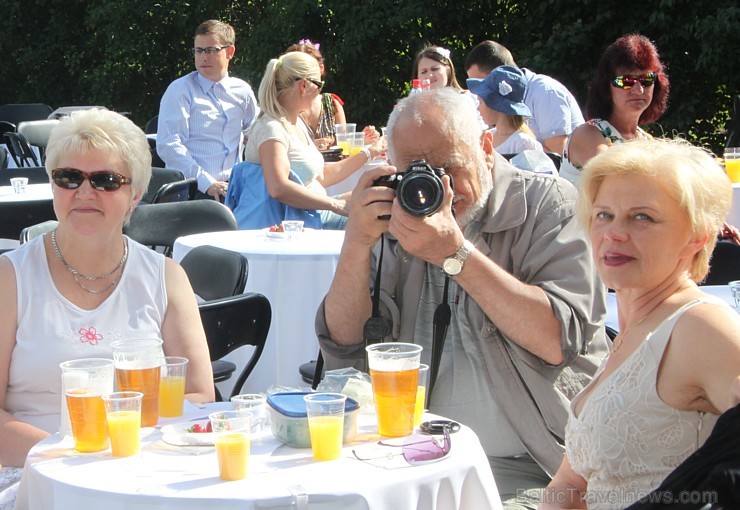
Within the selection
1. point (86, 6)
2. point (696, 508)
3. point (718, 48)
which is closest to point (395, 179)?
point (696, 508)

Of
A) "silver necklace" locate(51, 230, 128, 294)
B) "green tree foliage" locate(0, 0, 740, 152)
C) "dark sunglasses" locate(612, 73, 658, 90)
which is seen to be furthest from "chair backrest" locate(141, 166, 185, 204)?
"green tree foliage" locate(0, 0, 740, 152)

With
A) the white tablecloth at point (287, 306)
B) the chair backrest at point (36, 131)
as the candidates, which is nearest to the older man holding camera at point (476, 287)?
the white tablecloth at point (287, 306)

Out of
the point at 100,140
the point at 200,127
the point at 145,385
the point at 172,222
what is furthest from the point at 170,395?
the point at 200,127

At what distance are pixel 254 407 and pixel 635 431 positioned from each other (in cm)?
89

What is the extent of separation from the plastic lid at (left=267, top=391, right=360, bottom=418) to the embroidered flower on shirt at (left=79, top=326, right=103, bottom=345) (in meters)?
0.74

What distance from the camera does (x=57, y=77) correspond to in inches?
810

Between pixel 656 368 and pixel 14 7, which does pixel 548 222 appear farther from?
pixel 14 7

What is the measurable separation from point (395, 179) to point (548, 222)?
0.51m

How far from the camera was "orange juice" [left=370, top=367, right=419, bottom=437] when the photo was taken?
225 centimetres

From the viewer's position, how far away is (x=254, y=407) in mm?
2410

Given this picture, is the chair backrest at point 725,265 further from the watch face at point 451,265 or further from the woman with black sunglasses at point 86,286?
the woman with black sunglasses at point 86,286

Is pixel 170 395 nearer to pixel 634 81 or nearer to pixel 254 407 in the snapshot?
pixel 254 407

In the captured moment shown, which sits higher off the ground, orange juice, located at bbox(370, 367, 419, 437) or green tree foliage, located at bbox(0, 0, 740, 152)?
green tree foliage, located at bbox(0, 0, 740, 152)

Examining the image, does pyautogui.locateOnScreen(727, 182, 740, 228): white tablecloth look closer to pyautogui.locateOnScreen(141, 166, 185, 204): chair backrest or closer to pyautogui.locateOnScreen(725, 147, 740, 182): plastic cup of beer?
pyautogui.locateOnScreen(725, 147, 740, 182): plastic cup of beer
